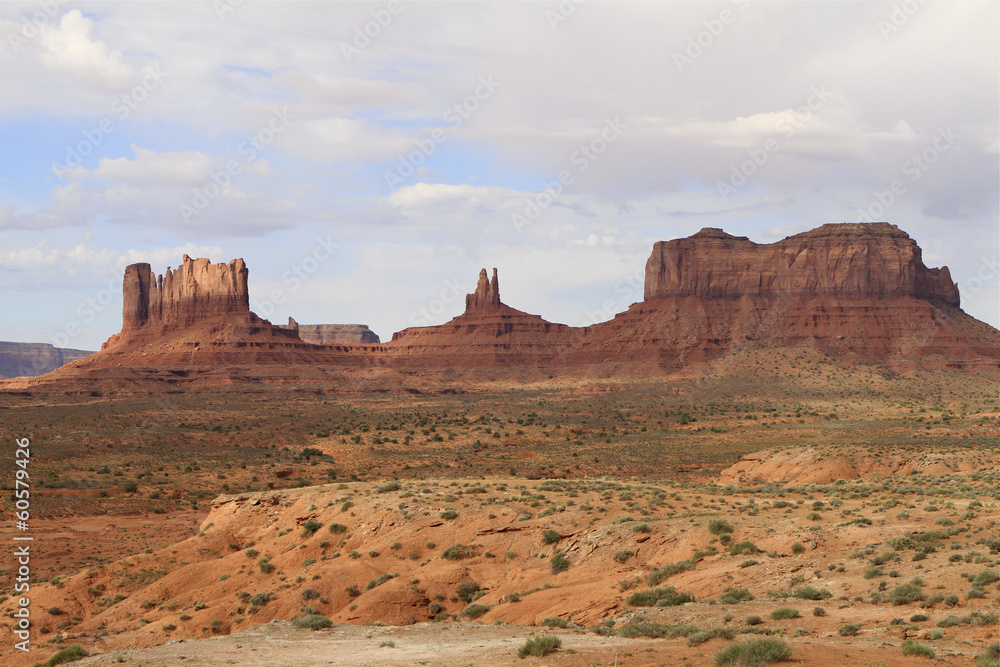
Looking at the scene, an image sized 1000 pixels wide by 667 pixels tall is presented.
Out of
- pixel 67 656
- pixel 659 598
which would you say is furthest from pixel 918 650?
pixel 67 656

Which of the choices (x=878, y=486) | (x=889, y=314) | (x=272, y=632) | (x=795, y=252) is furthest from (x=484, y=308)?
(x=272, y=632)

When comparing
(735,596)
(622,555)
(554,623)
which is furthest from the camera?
(622,555)

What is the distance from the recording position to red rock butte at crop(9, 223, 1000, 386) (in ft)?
449

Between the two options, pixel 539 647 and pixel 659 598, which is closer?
pixel 539 647

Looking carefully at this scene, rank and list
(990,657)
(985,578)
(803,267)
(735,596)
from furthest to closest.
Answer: (803,267) < (735,596) < (985,578) < (990,657)

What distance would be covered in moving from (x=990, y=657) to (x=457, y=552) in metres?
13.3

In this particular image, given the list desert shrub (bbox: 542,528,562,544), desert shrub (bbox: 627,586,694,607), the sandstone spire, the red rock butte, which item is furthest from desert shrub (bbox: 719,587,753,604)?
the sandstone spire

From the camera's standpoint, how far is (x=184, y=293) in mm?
162125

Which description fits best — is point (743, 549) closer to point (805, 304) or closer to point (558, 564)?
point (558, 564)

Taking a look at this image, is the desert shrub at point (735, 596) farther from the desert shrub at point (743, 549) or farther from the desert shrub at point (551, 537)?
the desert shrub at point (551, 537)

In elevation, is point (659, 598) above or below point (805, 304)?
below

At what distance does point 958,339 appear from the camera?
132750 mm

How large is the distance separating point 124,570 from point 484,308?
538 feet

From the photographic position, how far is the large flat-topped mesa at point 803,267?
144 m
